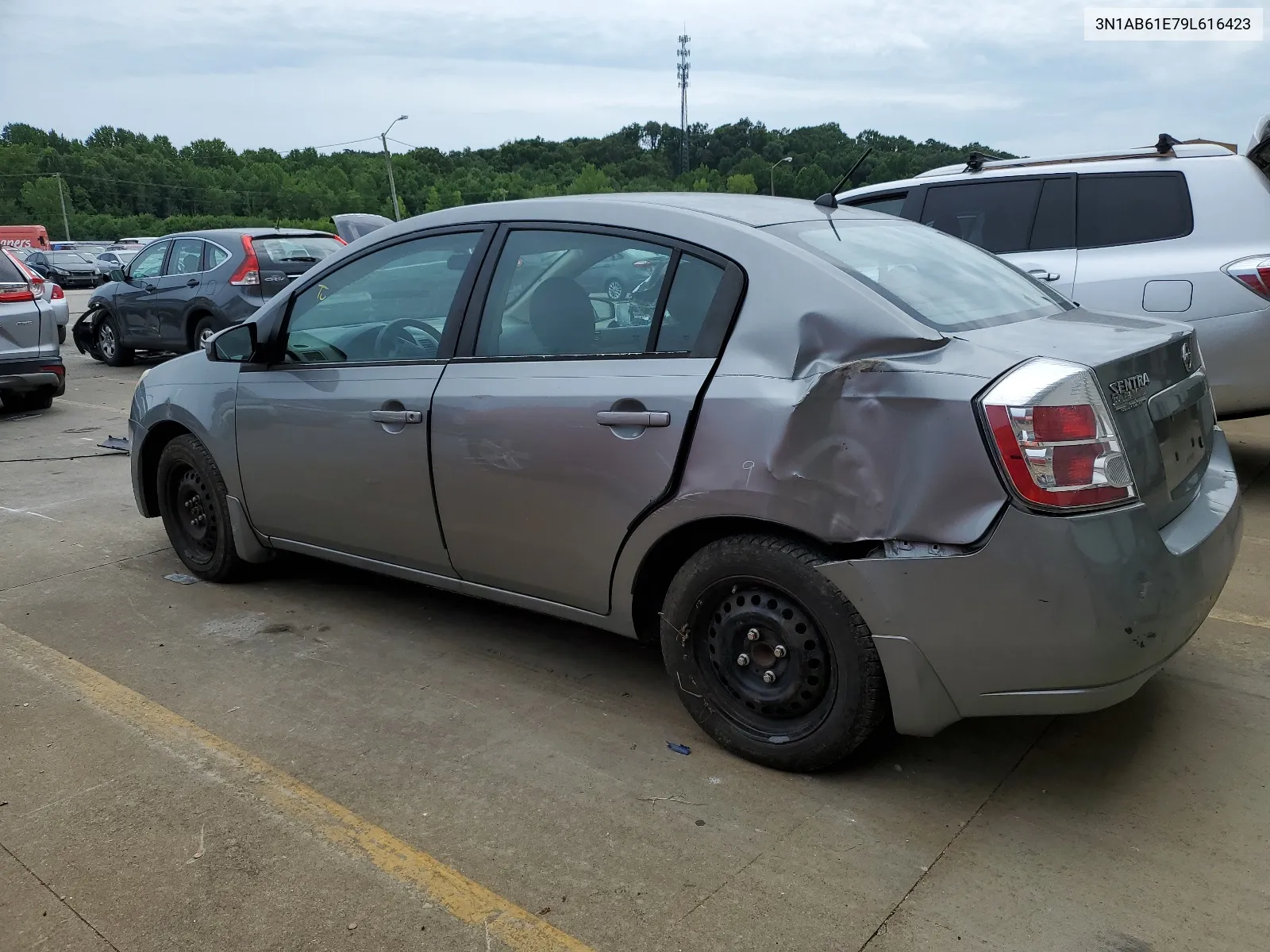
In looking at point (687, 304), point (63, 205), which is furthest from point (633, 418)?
point (63, 205)

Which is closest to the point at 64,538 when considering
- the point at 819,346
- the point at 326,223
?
the point at 819,346

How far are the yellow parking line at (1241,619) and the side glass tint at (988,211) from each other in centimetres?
283

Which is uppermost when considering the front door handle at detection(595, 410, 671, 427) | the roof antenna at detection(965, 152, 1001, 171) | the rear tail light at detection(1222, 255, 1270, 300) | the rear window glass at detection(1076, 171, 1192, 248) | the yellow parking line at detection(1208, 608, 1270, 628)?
the roof antenna at detection(965, 152, 1001, 171)

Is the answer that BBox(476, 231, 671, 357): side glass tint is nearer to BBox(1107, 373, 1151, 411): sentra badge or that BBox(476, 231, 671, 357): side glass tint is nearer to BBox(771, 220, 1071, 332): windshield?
BBox(771, 220, 1071, 332): windshield

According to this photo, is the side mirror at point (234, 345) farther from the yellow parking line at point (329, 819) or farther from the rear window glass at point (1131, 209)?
the rear window glass at point (1131, 209)

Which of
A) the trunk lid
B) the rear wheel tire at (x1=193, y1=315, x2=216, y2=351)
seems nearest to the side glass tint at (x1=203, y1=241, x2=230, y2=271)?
the rear wheel tire at (x1=193, y1=315, x2=216, y2=351)

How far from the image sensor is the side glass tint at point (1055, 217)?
6.18m

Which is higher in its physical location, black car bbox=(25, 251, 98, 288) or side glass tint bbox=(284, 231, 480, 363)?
side glass tint bbox=(284, 231, 480, 363)

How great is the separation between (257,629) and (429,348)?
146cm

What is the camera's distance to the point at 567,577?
3406mm

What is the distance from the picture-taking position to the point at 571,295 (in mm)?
3451

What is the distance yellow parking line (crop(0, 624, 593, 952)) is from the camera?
2416mm

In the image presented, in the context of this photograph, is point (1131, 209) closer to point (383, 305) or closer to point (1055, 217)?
point (1055, 217)

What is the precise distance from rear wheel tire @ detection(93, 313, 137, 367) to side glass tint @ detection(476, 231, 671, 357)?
11860mm
